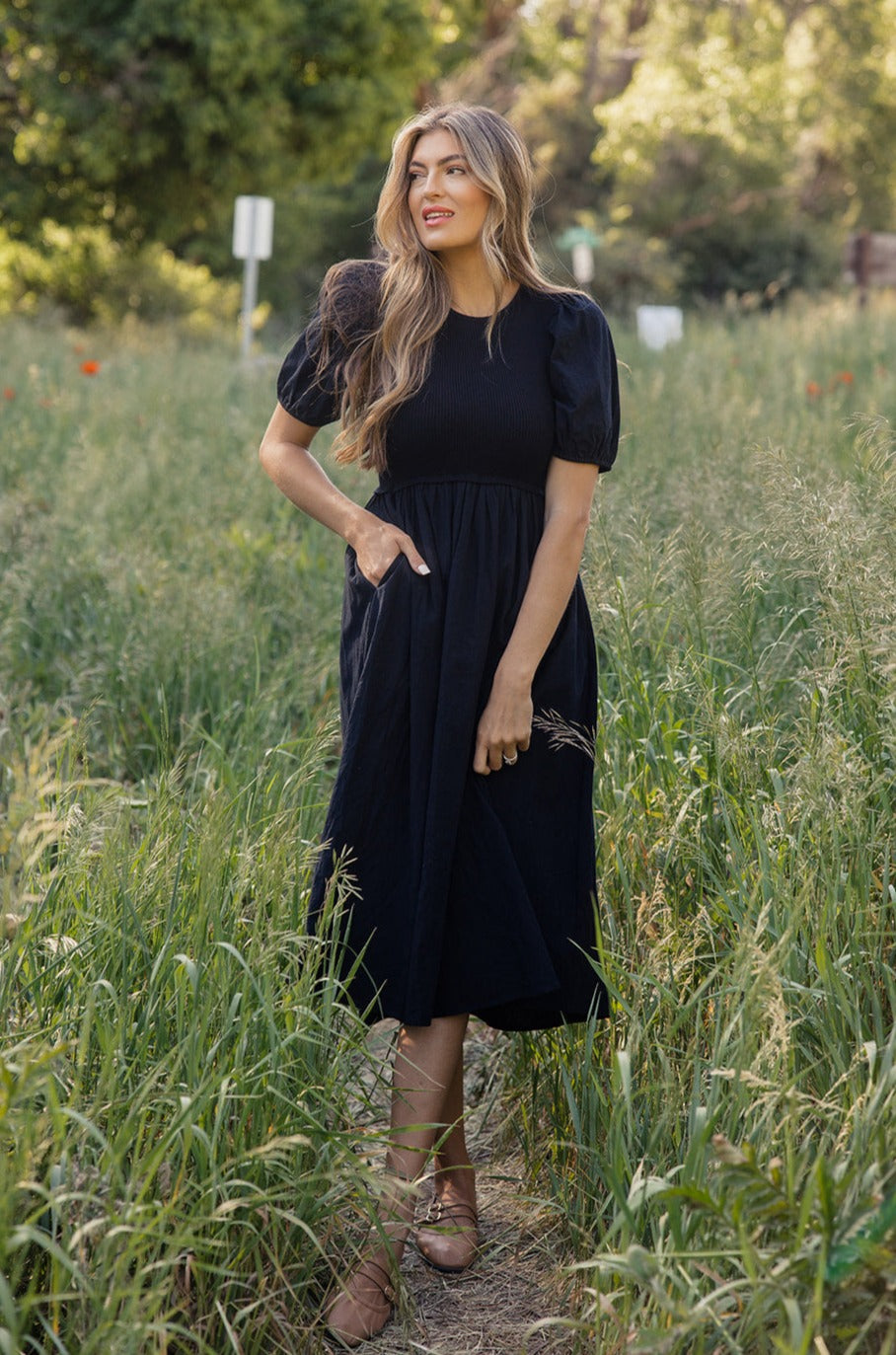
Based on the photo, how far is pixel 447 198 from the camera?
254cm

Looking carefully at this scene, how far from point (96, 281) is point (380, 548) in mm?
23937

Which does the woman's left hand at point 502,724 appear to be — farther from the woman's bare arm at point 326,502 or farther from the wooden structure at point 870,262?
the wooden structure at point 870,262

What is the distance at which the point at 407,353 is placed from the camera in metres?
2.50

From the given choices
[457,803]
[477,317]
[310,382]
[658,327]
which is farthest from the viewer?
[658,327]

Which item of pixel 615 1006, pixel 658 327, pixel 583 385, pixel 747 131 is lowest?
pixel 615 1006

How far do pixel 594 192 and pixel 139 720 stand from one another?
26848 mm

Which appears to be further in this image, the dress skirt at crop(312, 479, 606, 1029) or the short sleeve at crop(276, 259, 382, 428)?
the short sleeve at crop(276, 259, 382, 428)

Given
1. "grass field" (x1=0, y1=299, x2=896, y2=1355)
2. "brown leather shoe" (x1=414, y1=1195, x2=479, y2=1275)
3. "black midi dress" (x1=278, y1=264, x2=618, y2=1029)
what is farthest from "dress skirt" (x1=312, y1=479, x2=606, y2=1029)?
"brown leather shoe" (x1=414, y1=1195, x2=479, y2=1275)

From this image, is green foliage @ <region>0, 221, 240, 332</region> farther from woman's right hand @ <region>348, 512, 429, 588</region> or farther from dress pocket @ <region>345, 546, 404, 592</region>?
woman's right hand @ <region>348, 512, 429, 588</region>

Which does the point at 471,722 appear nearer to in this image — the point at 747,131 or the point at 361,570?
the point at 361,570

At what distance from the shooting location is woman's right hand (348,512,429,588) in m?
2.52

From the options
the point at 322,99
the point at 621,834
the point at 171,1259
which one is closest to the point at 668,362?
the point at 621,834

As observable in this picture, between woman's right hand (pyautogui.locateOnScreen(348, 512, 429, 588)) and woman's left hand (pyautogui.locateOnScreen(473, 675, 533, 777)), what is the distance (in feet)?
0.83

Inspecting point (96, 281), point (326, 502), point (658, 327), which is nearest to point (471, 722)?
point (326, 502)
